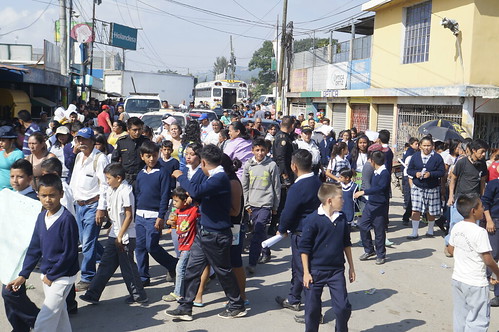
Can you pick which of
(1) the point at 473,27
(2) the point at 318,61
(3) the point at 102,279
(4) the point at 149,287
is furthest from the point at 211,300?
(2) the point at 318,61

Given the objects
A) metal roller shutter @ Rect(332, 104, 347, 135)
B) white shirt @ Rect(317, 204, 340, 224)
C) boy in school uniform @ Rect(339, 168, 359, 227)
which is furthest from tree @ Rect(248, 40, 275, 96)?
white shirt @ Rect(317, 204, 340, 224)

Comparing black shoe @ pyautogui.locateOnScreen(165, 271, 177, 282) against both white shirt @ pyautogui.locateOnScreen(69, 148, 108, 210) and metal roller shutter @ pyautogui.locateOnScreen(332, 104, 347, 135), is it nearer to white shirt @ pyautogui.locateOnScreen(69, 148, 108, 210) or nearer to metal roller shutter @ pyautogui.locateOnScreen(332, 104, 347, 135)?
white shirt @ pyautogui.locateOnScreen(69, 148, 108, 210)

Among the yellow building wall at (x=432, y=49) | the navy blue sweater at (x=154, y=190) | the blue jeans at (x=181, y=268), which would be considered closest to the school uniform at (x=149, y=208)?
the navy blue sweater at (x=154, y=190)

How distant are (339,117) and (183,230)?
20088 mm

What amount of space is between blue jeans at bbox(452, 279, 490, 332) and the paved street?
0.97 meters

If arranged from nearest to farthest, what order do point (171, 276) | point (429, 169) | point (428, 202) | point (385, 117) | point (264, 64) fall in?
1. point (171, 276)
2. point (429, 169)
3. point (428, 202)
4. point (385, 117)
5. point (264, 64)

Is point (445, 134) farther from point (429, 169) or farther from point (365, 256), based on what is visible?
point (365, 256)

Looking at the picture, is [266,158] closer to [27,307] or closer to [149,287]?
[149,287]

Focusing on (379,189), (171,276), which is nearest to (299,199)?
(171,276)

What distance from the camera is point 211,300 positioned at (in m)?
6.27

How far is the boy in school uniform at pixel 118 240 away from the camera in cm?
578

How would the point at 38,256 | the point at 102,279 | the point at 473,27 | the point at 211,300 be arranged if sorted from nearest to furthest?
the point at 38,256
the point at 102,279
the point at 211,300
the point at 473,27

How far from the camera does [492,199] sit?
20.9 ft

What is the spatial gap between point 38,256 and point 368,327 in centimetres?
341
